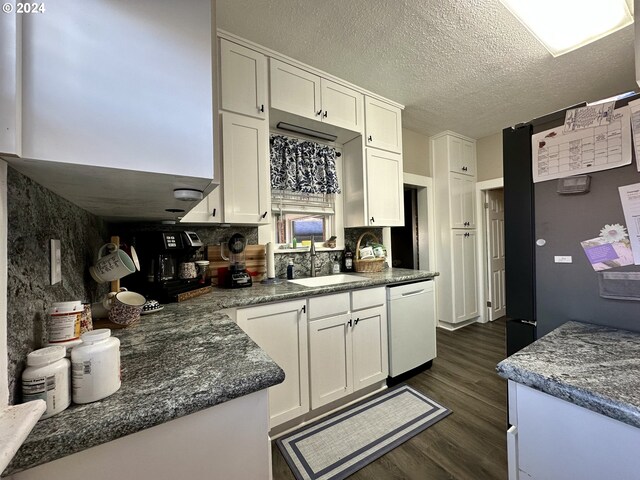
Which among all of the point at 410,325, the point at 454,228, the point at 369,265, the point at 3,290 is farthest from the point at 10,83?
the point at 454,228

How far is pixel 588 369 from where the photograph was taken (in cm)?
65

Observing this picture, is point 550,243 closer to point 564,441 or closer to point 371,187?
point 564,441

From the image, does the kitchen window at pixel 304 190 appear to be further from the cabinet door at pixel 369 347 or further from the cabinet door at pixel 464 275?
the cabinet door at pixel 464 275

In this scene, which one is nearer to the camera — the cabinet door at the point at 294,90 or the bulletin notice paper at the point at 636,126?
the bulletin notice paper at the point at 636,126

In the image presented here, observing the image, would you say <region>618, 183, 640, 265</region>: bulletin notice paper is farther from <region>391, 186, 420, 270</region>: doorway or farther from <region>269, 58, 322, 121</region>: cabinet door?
<region>391, 186, 420, 270</region>: doorway

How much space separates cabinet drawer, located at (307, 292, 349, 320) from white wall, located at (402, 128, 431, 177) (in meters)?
2.14

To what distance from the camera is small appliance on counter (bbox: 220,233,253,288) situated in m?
1.81

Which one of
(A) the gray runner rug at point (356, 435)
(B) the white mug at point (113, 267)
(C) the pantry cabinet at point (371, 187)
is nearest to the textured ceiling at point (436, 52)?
(C) the pantry cabinet at point (371, 187)

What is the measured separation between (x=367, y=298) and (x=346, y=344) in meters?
0.36

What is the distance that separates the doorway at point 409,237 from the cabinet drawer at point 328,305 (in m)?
2.15

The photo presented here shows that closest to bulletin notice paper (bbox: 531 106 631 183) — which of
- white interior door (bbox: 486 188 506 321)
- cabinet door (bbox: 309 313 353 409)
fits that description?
cabinet door (bbox: 309 313 353 409)

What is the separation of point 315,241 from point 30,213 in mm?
2019

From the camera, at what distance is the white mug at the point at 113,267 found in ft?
3.50

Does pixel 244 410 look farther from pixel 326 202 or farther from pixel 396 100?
pixel 396 100
